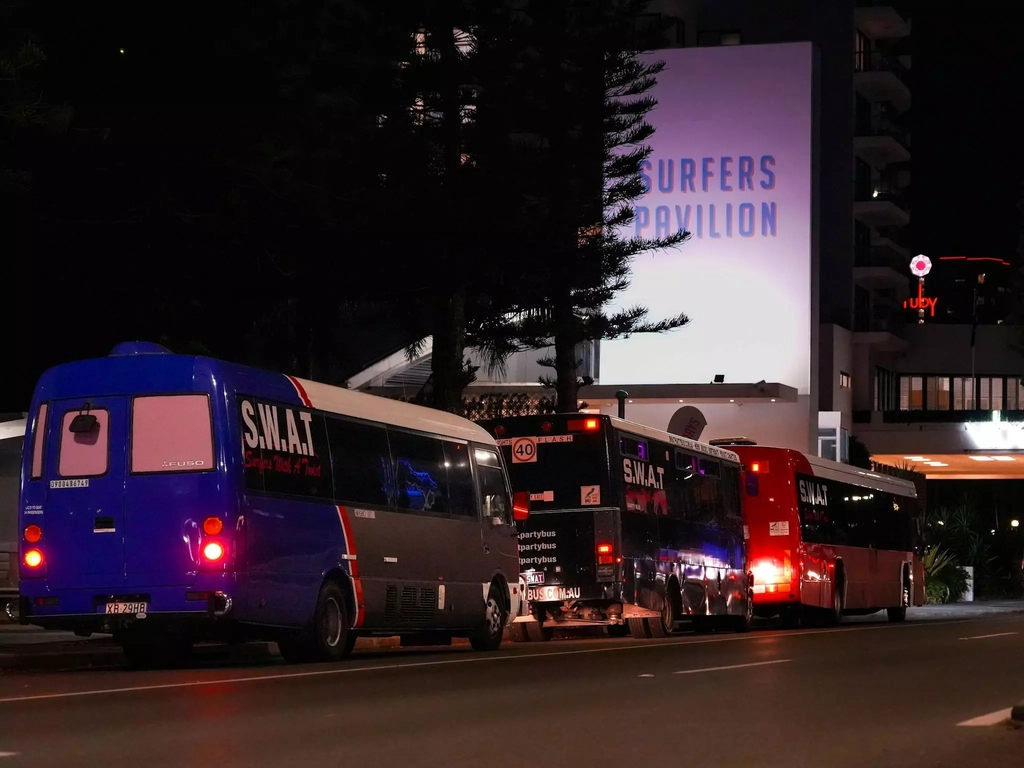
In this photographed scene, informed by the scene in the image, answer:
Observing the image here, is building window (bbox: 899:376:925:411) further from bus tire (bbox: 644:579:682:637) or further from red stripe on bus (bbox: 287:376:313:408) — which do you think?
red stripe on bus (bbox: 287:376:313:408)

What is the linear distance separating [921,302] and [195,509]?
63977 mm

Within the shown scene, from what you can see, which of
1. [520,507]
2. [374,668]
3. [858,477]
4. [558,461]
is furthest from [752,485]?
[374,668]

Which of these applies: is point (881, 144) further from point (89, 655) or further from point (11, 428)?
point (89, 655)

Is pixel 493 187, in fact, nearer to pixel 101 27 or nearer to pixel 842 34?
pixel 101 27

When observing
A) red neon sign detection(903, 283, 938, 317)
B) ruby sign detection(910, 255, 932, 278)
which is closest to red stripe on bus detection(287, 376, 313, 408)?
ruby sign detection(910, 255, 932, 278)

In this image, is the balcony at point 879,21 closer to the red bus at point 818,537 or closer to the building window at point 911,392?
the building window at point 911,392

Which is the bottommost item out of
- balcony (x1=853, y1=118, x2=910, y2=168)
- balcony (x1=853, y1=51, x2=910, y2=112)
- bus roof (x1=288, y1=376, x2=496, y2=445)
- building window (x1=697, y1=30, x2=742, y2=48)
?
bus roof (x1=288, y1=376, x2=496, y2=445)

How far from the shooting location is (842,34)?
2591 inches

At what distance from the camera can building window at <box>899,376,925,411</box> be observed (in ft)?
244

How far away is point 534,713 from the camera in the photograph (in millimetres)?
11164

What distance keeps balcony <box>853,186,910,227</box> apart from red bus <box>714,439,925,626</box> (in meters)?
34.8

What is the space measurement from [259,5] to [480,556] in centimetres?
1181

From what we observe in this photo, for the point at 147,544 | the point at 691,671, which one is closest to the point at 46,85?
the point at 147,544

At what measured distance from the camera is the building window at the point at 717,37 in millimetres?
63438
